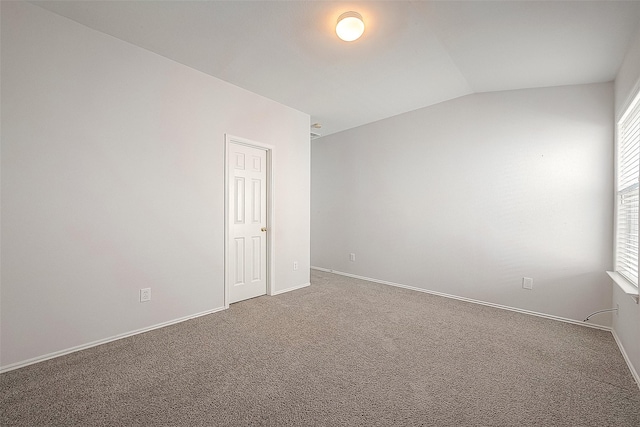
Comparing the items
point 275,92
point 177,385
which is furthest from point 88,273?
point 275,92

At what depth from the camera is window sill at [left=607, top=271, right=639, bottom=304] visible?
1.98 meters

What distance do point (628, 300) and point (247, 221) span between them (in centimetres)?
356

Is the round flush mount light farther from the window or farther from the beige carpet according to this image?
the beige carpet

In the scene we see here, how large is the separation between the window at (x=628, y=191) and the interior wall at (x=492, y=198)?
150 mm

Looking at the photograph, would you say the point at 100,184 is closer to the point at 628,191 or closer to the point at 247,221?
the point at 247,221

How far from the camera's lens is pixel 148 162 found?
2617 mm

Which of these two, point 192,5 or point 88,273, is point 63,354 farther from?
point 192,5

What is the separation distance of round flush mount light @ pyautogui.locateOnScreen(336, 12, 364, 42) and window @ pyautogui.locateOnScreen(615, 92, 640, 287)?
205 cm

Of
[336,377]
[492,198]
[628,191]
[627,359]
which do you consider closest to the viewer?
[336,377]

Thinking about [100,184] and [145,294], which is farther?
[145,294]

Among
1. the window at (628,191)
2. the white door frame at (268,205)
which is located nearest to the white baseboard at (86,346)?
the white door frame at (268,205)

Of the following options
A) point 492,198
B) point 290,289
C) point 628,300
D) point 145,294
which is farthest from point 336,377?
point 492,198

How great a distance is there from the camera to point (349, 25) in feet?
7.07

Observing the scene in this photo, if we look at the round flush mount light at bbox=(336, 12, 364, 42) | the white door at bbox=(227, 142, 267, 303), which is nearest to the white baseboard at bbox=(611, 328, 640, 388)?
the round flush mount light at bbox=(336, 12, 364, 42)
